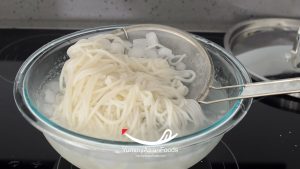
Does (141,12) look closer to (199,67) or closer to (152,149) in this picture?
(199,67)

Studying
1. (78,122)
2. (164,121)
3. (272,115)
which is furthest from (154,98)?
(272,115)

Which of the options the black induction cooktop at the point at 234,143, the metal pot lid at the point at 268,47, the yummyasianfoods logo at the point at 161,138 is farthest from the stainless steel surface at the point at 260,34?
the yummyasianfoods logo at the point at 161,138

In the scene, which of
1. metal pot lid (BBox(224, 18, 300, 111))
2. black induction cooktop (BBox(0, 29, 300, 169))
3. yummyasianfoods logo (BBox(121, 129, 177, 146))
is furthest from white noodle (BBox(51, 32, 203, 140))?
metal pot lid (BBox(224, 18, 300, 111))

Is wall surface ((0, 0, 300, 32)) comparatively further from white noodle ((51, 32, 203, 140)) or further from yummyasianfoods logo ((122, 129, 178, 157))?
yummyasianfoods logo ((122, 129, 178, 157))

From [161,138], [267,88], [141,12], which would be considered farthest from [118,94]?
[141,12]

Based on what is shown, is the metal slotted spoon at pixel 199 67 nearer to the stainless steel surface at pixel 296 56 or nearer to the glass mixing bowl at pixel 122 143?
the glass mixing bowl at pixel 122 143

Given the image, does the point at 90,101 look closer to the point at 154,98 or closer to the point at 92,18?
the point at 154,98

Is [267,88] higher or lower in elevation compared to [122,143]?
higher
